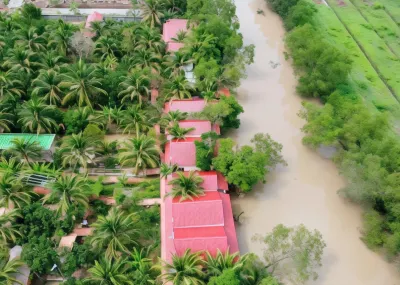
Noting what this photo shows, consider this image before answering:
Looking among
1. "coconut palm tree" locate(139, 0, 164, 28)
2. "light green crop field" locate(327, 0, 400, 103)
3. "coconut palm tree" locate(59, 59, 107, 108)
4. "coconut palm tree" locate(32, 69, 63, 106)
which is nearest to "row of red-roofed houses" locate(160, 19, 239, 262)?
"coconut palm tree" locate(59, 59, 107, 108)

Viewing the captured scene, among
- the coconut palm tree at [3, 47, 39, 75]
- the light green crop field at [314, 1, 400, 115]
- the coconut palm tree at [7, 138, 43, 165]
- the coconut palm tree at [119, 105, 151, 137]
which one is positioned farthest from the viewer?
the light green crop field at [314, 1, 400, 115]

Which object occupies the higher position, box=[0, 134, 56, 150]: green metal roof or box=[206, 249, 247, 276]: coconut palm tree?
box=[206, 249, 247, 276]: coconut palm tree

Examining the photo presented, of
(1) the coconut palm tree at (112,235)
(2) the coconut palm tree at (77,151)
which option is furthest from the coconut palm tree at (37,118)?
(1) the coconut palm tree at (112,235)

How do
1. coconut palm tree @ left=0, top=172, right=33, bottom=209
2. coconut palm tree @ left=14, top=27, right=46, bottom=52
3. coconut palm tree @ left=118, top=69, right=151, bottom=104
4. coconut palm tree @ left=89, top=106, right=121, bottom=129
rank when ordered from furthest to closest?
coconut palm tree @ left=14, top=27, right=46, bottom=52, coconut palm tree @ left=118, top=69, right=151, bottom=104, coconut palm tree @ left=89, top=106, right=121, bottom=129, coconut palm tree @ left=0, top=172, right=33, bottom=209

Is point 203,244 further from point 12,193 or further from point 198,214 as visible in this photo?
point 12,193

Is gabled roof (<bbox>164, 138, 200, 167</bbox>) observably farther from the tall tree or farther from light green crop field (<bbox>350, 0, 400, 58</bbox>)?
light green crop field (<bbox>350, 0, 400, 58</bbox>)

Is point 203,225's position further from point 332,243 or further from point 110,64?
point 110,64

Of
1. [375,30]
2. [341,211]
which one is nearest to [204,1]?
[375,30]
